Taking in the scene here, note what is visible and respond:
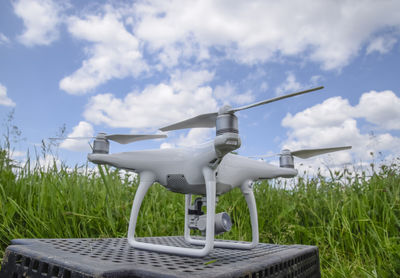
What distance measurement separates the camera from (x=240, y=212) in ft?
6.68

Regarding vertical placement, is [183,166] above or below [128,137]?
below

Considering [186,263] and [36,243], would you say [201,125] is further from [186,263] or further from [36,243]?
[36,243]

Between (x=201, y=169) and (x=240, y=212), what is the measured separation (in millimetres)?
1187

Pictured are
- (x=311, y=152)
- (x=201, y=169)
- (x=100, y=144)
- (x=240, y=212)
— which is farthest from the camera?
(x=240, y=212)

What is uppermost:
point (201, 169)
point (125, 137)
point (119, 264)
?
point (125, 137)

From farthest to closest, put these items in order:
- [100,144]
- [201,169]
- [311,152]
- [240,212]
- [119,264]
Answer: [240,212], [311,152], [100,144], [201,169], [119,264]

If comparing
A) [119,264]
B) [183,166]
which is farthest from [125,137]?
[119,264]

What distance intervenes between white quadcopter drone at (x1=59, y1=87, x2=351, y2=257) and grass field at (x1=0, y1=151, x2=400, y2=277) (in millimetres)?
570

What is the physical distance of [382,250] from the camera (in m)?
1.56

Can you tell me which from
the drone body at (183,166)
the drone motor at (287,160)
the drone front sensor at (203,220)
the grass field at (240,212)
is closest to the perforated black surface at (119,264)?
the drone front sensor at (203,220)

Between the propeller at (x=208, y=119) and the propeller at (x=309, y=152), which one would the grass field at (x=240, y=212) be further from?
the propeller at (x=208, y=119)

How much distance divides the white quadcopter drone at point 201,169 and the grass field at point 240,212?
57 centimetres

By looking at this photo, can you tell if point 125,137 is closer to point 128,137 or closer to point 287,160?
point 128,137

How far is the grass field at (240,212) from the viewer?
1.59m
